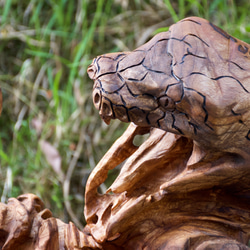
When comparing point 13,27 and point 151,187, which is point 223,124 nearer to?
point 151,187

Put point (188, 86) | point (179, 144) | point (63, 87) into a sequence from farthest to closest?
point (63, 87), point (179, 144), point (188, 86)

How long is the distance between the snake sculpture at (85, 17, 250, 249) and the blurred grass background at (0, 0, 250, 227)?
0.70m

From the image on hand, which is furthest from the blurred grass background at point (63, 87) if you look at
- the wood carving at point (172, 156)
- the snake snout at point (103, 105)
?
the snake snout at point (103, 105)

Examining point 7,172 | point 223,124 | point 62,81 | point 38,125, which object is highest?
point 223,124

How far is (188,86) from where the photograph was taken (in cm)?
48

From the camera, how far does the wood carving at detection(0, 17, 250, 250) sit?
492 mm

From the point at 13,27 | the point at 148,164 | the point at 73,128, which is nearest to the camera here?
the point at 148,164

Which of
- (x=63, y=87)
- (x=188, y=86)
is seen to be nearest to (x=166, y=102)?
(x=188, y=86)

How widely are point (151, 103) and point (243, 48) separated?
14 cm

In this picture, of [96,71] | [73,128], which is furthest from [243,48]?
[73,128]

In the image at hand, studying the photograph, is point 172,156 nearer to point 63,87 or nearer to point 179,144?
point 179,144

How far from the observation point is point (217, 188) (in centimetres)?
61

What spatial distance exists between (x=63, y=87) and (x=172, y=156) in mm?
1053

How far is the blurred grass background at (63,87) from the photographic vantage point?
1.40 meters
